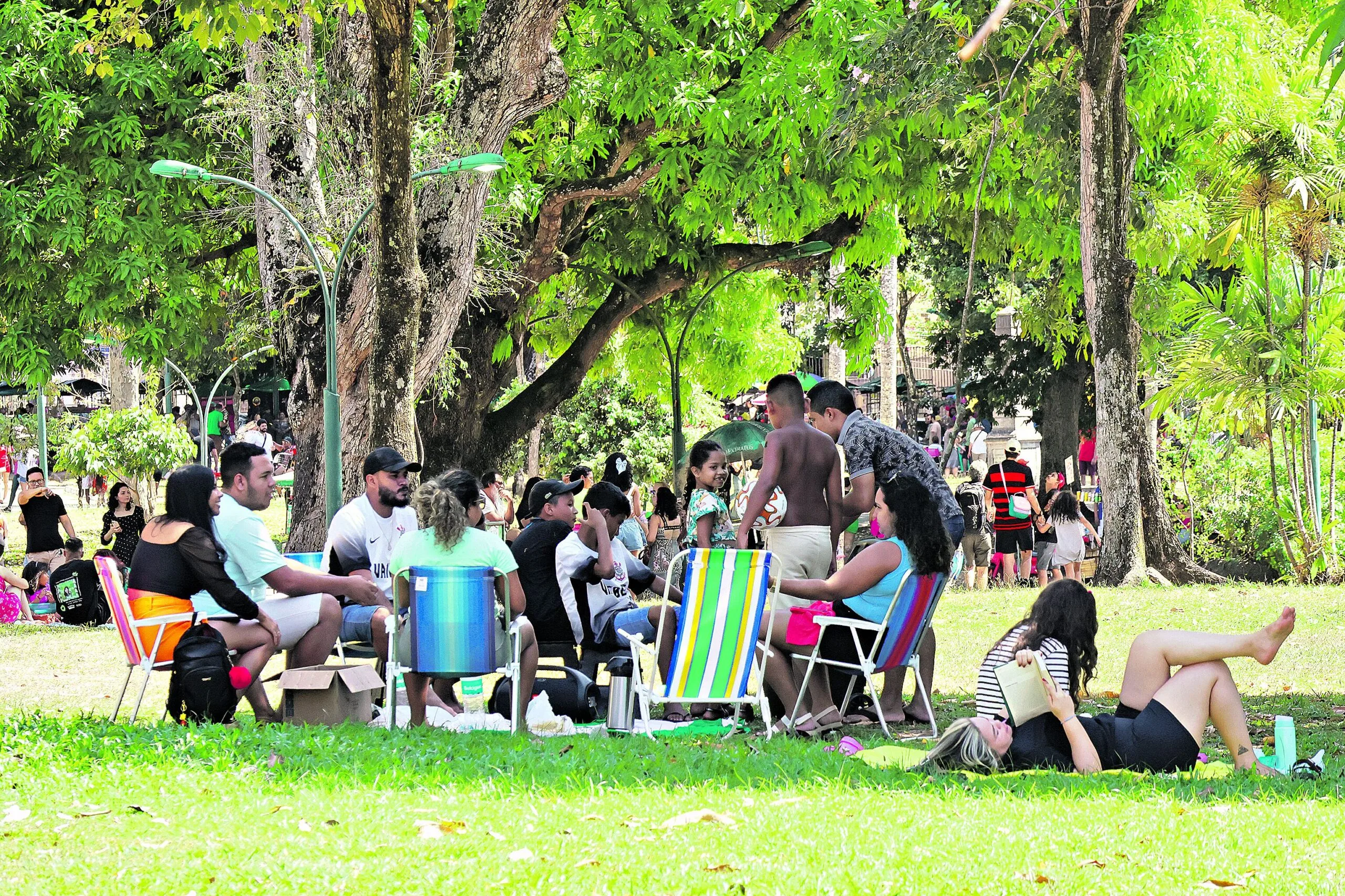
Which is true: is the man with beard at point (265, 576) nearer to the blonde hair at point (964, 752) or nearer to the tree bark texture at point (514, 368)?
the blonde hair at point (964, 752)

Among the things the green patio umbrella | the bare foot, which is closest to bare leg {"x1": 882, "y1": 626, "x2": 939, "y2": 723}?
the bare foot

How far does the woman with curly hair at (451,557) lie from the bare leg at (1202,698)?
332 cm

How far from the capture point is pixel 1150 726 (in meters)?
6.00

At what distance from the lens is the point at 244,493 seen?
801 cm

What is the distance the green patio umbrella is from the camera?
2255cm

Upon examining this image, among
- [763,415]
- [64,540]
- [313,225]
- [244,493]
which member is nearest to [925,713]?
[244,493]

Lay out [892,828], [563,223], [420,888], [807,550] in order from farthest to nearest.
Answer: [563,223], [807,550], [892,828], [420,888]

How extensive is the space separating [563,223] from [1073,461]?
15585 mm

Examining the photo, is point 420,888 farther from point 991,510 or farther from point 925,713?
point 991,510

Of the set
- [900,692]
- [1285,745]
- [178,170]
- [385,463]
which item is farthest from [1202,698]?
[178,170]

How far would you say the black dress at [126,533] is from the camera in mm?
15070

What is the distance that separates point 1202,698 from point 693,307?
18.8 meters

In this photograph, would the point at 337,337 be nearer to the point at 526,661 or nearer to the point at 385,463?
the point at 385,463

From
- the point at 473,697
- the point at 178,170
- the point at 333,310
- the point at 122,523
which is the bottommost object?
the point at 473,697
